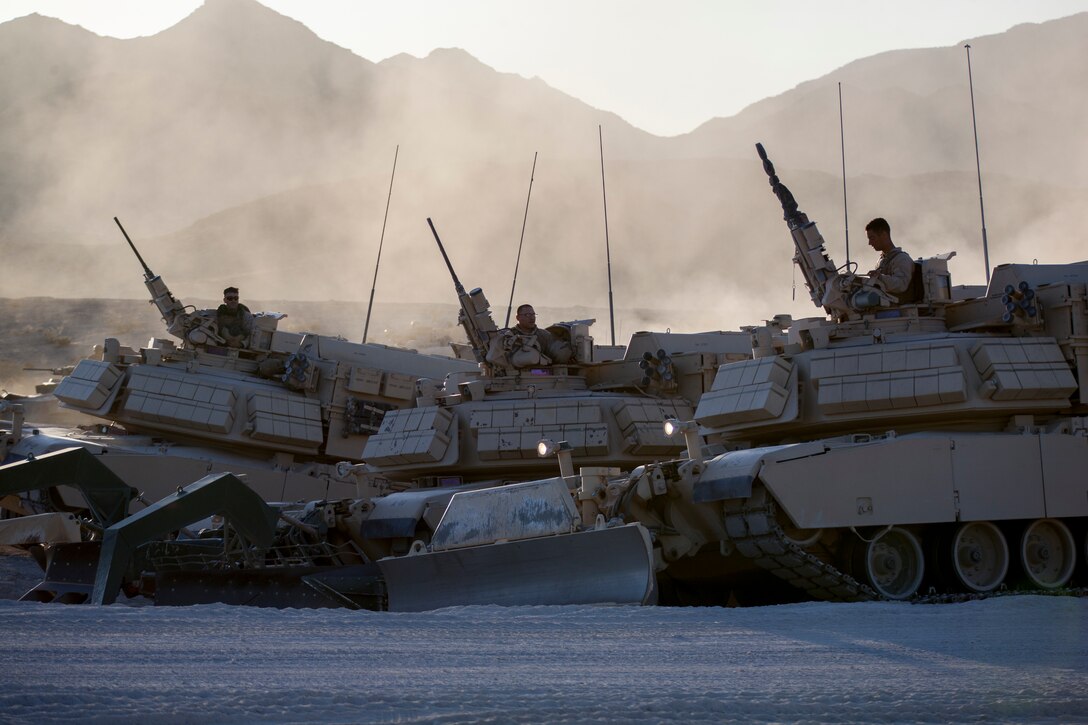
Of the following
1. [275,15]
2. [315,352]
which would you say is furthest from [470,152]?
[315,352]

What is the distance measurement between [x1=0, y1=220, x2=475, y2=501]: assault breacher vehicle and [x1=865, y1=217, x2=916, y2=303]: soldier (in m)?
6.81

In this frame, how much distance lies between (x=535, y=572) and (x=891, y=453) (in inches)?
136

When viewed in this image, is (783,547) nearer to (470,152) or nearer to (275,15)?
(470,152)

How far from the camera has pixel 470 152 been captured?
293ft

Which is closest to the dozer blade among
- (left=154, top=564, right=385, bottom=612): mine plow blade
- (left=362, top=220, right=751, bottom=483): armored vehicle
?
(left=154, top=564, right=385, bottom=612): mine plow blade

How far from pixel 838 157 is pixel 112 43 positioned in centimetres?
4799

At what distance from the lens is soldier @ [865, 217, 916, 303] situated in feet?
53.6

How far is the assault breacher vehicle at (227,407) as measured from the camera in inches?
850

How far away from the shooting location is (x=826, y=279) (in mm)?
16828

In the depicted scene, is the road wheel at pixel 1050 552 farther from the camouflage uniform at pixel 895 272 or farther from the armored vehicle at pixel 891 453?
the camouflage uniform at pixel 895 272

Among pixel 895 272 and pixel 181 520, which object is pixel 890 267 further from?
pixel 181 520

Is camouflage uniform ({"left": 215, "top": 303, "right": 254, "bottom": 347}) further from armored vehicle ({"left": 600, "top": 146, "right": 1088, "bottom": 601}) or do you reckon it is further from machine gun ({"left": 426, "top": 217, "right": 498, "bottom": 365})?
armored vehicle ({"left": 600, "top": 146, "right": 1088, "bottom": 601})

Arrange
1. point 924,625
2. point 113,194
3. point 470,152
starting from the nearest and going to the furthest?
point 924,625, point 470,152, point 113,194

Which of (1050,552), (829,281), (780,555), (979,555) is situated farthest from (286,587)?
(1050,552)
